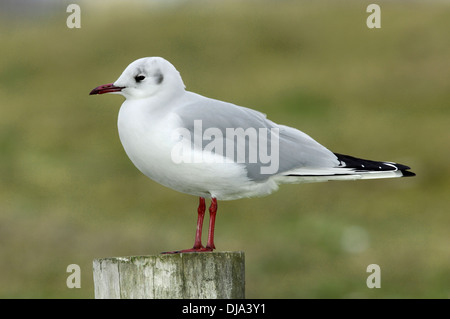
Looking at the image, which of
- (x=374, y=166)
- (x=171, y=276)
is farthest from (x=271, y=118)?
(x=171, y=276)

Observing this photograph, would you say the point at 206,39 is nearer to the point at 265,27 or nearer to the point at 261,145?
the point at 265,27

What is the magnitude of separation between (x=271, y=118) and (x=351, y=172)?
36.2ft

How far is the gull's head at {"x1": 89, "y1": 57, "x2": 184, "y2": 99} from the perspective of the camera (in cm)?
430

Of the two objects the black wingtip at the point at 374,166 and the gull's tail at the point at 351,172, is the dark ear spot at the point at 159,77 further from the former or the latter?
the black wingtip at the point at 374,166

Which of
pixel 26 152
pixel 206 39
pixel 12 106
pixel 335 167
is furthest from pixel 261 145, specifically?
pixel 206 39

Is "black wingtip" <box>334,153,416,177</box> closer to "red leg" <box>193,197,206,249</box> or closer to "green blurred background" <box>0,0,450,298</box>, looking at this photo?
"red leg" <box>193,197,206,249</box>

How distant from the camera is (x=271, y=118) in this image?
15656 millimetres

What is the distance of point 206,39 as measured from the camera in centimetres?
2036

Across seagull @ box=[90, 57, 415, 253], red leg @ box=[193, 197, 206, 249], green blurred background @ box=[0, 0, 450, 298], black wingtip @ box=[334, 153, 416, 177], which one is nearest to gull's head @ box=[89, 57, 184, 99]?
seagull @ box=[90, 57, 415, 253]

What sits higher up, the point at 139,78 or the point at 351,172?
the point at 139,78

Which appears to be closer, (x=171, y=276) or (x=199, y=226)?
(x=171, y=276)

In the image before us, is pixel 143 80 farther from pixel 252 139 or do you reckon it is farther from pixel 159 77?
pixel 252 139

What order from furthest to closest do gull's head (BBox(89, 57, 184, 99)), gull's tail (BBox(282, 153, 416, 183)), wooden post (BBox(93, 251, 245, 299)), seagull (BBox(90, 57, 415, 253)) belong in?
gull's tail (BBox(282, 153, 416, 183))
gull's head (BBox(89, 57, 184, 99))
seagull (BBox(90, 57, 415, 253))
wooden post (BBox(93, 251, 245, 299))

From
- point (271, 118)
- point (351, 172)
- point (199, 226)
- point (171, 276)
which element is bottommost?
point (171, 276)
